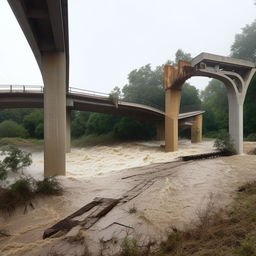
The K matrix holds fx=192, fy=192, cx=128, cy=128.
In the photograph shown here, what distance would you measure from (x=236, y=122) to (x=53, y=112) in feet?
40.5

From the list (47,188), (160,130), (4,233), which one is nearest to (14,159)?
(47,188)

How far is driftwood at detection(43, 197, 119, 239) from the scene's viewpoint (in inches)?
174

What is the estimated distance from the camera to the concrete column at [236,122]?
44.9 ft

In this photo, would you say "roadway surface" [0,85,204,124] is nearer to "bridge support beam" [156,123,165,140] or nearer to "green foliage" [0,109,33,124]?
"bridge support beam" [156,123,165,140]

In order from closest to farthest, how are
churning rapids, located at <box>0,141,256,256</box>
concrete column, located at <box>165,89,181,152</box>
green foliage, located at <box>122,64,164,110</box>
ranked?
churning rapids, located at <box>0,141,256,256</box> → concrete column, located at <box>165,89,181,152</box> → green foliage, located at <box>122,64,164,110</box>

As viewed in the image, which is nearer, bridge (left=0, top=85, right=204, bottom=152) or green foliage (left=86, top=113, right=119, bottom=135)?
bridge (left=0, top=85, right=204, bottom=152)

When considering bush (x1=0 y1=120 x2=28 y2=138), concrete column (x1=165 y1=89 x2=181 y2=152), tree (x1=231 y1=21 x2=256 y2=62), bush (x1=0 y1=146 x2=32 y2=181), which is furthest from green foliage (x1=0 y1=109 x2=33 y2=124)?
tree (x1=231 y1=21 x2=256 y2=62)

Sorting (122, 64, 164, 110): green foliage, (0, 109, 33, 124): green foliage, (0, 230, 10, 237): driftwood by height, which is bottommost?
(0, 230, 10, 237): driftwood

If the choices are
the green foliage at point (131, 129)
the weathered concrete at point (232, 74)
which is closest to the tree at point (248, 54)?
the weathered concrete at point (232, 74)

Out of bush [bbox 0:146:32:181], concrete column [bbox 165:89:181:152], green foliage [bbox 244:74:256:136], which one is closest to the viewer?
bush [bbox 0:146:32:181]

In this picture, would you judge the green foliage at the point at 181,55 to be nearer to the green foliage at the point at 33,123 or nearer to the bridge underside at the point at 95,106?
the bridge underside at the point at 95,106

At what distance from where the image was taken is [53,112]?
952 cm

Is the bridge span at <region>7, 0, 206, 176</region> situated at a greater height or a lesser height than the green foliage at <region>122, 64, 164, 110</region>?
lesser

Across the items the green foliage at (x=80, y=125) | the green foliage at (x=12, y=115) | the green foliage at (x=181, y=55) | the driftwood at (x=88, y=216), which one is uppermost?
the green foliage at (x=181, y=55)
